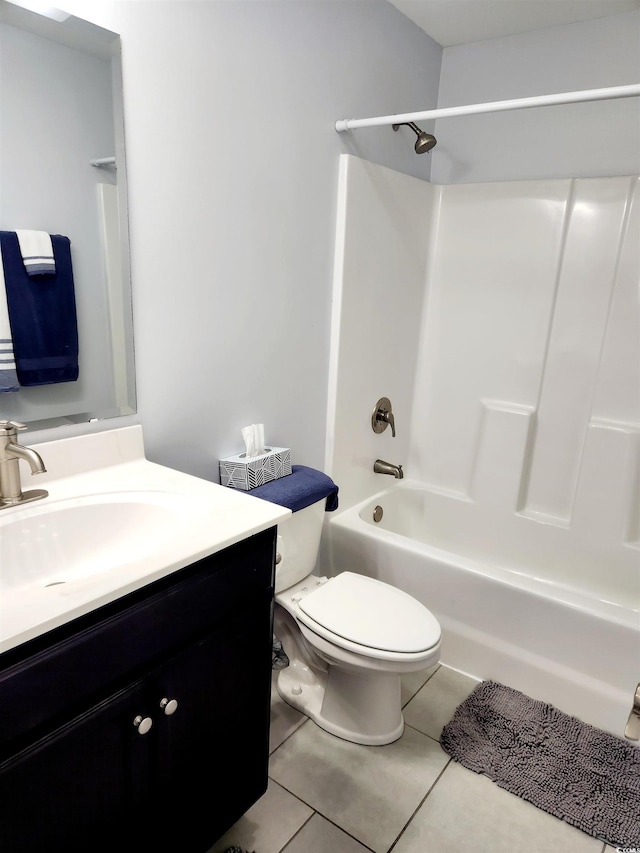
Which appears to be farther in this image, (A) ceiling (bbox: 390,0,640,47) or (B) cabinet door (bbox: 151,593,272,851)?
(A) ceiling (bbox: 390,0,640,47)

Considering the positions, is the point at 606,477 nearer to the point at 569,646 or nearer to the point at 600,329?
the point at 600,329

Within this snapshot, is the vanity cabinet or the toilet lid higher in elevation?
the vanity cabinet

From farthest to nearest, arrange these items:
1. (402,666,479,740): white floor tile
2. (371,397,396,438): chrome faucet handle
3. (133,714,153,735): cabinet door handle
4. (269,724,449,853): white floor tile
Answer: (371,397,396,438): chrome faucet handle → (402,666,479,740): white floor tile → (269,724,449,853): white floor tile → (133,714,153,735): cabinet door handle

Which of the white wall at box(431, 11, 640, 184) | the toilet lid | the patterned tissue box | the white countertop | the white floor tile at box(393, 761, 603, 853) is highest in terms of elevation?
the white wall at box(431, 11, 640, 184)

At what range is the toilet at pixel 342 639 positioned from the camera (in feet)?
4.92

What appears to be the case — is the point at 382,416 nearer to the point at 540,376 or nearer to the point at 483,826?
the point at 540,376

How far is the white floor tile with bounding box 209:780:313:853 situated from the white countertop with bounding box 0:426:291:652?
0.83 meters

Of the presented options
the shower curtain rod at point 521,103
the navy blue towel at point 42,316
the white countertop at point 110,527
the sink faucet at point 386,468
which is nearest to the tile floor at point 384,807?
the white countertop at point 110,527

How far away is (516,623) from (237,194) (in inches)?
64.8

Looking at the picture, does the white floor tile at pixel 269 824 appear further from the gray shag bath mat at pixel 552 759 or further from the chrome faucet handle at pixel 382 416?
the chrome faucet handle at pixel 382 416

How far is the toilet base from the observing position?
167cm

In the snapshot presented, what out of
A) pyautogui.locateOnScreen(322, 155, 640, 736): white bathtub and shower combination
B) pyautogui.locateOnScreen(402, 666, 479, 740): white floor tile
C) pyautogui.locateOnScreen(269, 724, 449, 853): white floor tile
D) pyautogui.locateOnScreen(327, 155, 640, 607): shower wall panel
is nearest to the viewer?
pyautogui.locateOnScreen(269, 724, 449, 853): white floor tile

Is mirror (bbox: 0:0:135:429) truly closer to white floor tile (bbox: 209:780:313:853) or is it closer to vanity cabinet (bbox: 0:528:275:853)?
vanity cabinet (bbox: 0:528:275:853)

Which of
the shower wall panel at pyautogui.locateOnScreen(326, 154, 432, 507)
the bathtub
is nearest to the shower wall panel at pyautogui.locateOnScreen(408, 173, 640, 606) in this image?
the shower wall panel at pyautogui.locateOnScreen(326, 154, 432, 507)
